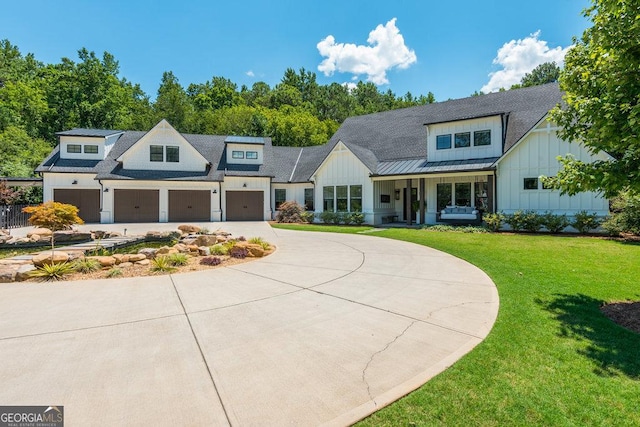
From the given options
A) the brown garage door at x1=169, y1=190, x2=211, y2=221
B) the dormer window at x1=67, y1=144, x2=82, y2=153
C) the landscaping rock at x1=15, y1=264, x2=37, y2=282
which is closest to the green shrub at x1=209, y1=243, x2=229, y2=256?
the landscaping rock at x1=15, y1=264, x2=37, y2=282

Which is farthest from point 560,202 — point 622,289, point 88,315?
point 88,315

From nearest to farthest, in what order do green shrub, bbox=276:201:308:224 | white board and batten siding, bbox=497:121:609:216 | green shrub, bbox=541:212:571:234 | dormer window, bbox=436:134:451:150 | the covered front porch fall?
green shrub, bbox=541:212:571:234 → white board and batten siding, bbox=497:121:609:216 → the covered front porch → dormer window, bbox=436:134:451:150 → green shrub, bbox=276:201:308:224

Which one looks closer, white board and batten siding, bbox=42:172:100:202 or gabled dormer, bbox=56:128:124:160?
white board and batten siding, bbox=42:172:100:202

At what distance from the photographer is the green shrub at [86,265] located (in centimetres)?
777

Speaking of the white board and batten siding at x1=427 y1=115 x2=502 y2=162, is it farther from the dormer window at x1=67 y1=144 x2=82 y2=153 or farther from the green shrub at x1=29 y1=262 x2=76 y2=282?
the dormer window at x1=67 y1=144 x2=82 y2=153

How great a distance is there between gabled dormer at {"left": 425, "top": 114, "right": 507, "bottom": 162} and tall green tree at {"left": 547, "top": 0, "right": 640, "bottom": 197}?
44.3 ft

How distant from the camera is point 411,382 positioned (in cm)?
306

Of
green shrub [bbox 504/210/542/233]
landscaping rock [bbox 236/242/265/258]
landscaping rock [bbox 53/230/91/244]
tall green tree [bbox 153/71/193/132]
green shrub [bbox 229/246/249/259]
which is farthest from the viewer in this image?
tall green tree [bbox 153/71/193/132]

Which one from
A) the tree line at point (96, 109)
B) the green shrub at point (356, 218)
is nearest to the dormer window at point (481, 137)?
the green shrub at point (356, 218)

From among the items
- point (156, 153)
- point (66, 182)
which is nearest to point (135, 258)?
point (156, 153)

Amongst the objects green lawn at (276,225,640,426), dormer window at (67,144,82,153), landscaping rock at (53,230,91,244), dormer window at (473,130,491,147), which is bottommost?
green lawn at (276,225,640,426)

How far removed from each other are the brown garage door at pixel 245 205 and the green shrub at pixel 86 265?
17278mm

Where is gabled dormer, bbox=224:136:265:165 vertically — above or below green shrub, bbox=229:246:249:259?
above

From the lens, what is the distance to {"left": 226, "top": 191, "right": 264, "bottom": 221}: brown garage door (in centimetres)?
2539
